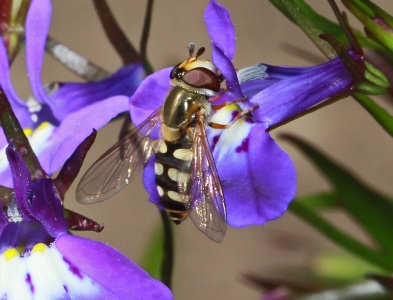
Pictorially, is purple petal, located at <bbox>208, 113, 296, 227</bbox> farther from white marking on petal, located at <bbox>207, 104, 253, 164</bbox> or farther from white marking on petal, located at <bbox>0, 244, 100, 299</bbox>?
white marking on petal, located at <bbox>0, 244, 100, 299</bbox>

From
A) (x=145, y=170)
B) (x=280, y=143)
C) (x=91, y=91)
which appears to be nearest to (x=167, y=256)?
(x=145, y=170)

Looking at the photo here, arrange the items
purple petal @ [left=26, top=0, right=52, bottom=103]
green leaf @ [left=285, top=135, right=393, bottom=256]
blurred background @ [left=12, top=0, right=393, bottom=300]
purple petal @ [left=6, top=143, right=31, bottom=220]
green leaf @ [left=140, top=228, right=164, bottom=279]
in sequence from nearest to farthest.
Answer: purple petal @ [left=6, top=143, right=31, bottom=220]
purple petal @ [left=26, top=0, right=52, bottom=103]
green leaf @ [left=285, top=135, right=393, bottom=256]
green leaf @ [left=140, top=228, right=164, bottom=279]
blurred background @ [left=12, top=0, right=393, bottom=300]

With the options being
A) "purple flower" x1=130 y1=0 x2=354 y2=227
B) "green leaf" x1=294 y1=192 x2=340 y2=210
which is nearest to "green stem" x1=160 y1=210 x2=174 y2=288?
"purple flower" x1=130 y1=0 x2=354 y2=227

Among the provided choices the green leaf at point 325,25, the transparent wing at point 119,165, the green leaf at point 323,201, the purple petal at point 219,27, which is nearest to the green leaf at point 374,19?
the green leaf at point 325,25

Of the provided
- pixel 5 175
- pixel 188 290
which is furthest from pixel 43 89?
pixel 188 290

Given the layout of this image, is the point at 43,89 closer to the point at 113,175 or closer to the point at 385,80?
the point at 113,175

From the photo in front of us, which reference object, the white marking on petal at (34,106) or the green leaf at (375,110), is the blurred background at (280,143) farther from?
the green leaf at (375,110)
